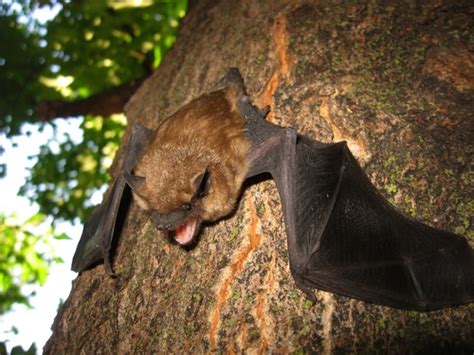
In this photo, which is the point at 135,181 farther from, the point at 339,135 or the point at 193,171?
the point at 339,135

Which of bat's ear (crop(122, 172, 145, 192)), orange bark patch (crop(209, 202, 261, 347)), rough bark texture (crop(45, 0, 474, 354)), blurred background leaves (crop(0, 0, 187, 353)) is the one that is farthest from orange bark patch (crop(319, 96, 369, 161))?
blurred background leaves (crop(0, 0, 187, 353))

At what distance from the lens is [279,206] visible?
9.31 feet

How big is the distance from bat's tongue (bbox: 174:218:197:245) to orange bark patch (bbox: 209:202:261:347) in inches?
16.6

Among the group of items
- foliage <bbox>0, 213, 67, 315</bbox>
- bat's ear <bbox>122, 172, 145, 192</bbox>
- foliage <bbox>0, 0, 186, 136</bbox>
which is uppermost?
foliage <bbox>0, 0, 186, 136</bbox>

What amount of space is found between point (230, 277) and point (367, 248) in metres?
0.81

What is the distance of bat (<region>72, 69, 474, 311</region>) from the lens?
2.38 m

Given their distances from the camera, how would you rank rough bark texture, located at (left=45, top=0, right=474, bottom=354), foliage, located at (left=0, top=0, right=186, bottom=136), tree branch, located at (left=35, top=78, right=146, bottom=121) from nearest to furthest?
1. rough bark texture, located at (left=45, top=0, right=474, bottom=354)
2. foliage, located at (left=0, top=0, right=186, bottom=136)
3. tree branch, located at (left=35, top=78, right=146, bottom=121)

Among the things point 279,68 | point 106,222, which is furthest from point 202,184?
point 279,68

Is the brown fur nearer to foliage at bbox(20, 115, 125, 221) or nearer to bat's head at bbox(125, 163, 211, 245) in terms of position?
bat's head at bbox(125, 163, 211, 245)

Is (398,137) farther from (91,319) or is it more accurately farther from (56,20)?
(56,20)

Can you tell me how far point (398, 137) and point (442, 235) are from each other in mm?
659

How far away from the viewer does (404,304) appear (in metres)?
2.25

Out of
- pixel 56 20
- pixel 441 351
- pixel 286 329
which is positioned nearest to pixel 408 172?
pixel 441 351

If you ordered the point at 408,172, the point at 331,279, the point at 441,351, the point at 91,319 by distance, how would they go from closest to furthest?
the point at 441,351 → the point at 331,279 → the point at 408,172 → the point at 91,319
